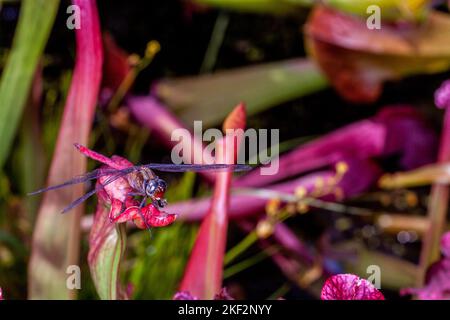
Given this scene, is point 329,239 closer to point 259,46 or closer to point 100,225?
point 259,46

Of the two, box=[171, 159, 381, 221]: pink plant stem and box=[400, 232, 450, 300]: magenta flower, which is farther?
box=[171, 159, 381, 221]: pink plant stem

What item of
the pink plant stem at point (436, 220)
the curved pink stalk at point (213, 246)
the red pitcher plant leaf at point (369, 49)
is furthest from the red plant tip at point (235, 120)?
the red pitcher plant leaf at point (369, 49)

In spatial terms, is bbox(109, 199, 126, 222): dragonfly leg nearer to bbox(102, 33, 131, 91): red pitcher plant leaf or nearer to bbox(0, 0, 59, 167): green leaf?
bbox(0, 0, 59, 167): green leaf

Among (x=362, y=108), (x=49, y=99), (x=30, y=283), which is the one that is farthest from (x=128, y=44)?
(x=30, y=283)

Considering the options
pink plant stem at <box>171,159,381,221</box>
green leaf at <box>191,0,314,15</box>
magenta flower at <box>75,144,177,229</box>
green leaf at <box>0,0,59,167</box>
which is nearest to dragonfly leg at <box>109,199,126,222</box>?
magenta flower at <box>75,144,177,229</box>

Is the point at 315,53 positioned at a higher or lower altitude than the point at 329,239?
higher
